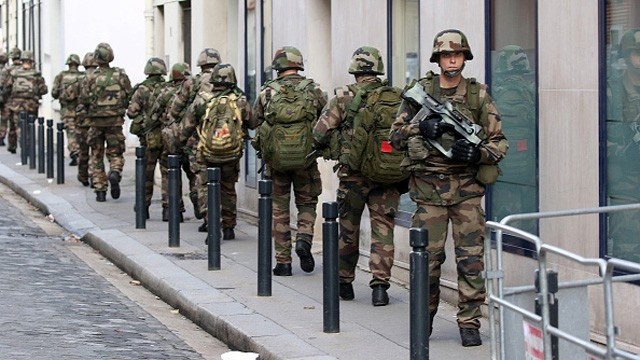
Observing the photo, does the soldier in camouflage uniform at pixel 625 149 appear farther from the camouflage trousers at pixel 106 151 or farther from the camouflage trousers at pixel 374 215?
the camouflage trousers at pixel 106 151

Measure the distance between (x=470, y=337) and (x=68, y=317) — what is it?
322 cm

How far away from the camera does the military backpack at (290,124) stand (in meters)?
12.0

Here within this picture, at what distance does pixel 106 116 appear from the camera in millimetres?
19391

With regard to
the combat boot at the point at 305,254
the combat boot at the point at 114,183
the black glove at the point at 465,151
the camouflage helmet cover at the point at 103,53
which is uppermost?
the camouflage helmet cover at the point at 103,53

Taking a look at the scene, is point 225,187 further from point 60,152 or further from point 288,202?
point 60,152

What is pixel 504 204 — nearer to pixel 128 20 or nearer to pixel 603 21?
pixel 603 21

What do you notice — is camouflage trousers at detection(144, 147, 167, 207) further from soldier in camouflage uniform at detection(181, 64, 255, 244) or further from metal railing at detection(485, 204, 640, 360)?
metal railing at detection(485, 204, 640, 360)

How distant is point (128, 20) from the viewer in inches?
1134

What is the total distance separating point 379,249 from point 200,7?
988cm

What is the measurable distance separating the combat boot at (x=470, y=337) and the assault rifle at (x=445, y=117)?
1.13 m

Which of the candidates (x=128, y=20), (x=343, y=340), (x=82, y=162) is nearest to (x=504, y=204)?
(x=343, y=340)

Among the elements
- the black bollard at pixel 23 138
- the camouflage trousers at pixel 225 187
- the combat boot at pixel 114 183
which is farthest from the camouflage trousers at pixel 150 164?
the black bollard at pixel 23 138

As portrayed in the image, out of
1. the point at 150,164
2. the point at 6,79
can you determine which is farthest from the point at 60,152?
the point at 6,79

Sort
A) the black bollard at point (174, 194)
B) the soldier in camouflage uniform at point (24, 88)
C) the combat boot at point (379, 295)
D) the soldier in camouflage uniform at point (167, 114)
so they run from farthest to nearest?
the soldier in camouflage uniform at point (24, 88) → the soldier in camouflage uniform at point (167, 114) → the black bollard at point (174, 194) → the combat boot at point (379, 295)
